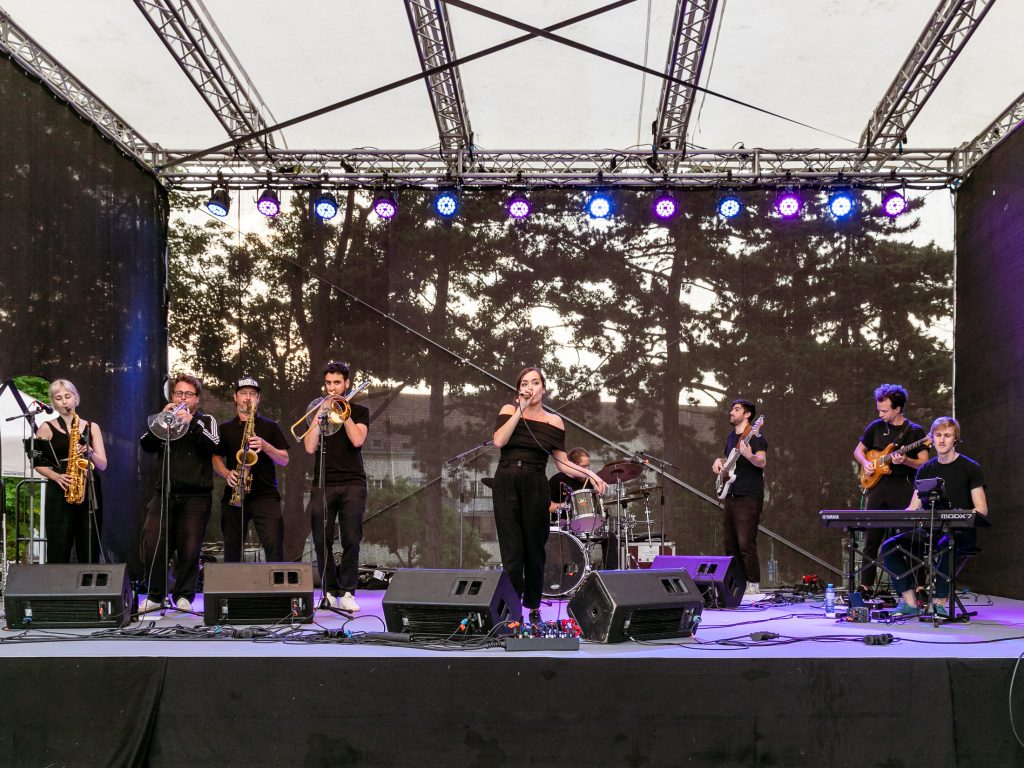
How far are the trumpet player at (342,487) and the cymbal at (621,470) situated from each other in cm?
265

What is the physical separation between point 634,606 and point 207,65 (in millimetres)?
5930

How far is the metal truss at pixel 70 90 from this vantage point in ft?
21.9

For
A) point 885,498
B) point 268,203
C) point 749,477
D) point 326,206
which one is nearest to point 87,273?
point 268,203

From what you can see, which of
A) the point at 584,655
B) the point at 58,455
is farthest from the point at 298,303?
the point at 584,655

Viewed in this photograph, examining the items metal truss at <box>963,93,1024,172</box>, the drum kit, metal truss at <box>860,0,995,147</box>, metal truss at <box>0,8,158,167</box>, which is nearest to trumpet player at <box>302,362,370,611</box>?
the drum kit

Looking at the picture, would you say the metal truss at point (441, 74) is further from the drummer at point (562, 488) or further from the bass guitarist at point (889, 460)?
the bass guitarist at point (889, 460)

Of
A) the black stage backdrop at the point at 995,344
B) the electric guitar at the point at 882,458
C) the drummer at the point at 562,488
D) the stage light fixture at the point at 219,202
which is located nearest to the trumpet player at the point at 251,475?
the drummer at the point at 562,488

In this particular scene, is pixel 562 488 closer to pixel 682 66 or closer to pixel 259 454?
pixel 259 454

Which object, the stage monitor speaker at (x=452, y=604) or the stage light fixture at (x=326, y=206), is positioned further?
the stage light fixture at (x=326, y=206)

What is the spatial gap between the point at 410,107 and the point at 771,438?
4996 mm

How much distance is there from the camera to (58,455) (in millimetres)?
6133

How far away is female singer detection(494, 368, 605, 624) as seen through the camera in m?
4.99

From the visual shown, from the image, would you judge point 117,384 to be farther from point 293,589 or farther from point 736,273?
point 736,273

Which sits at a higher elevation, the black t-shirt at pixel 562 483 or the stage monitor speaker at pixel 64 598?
the black t-shirt at pixel 562 483
